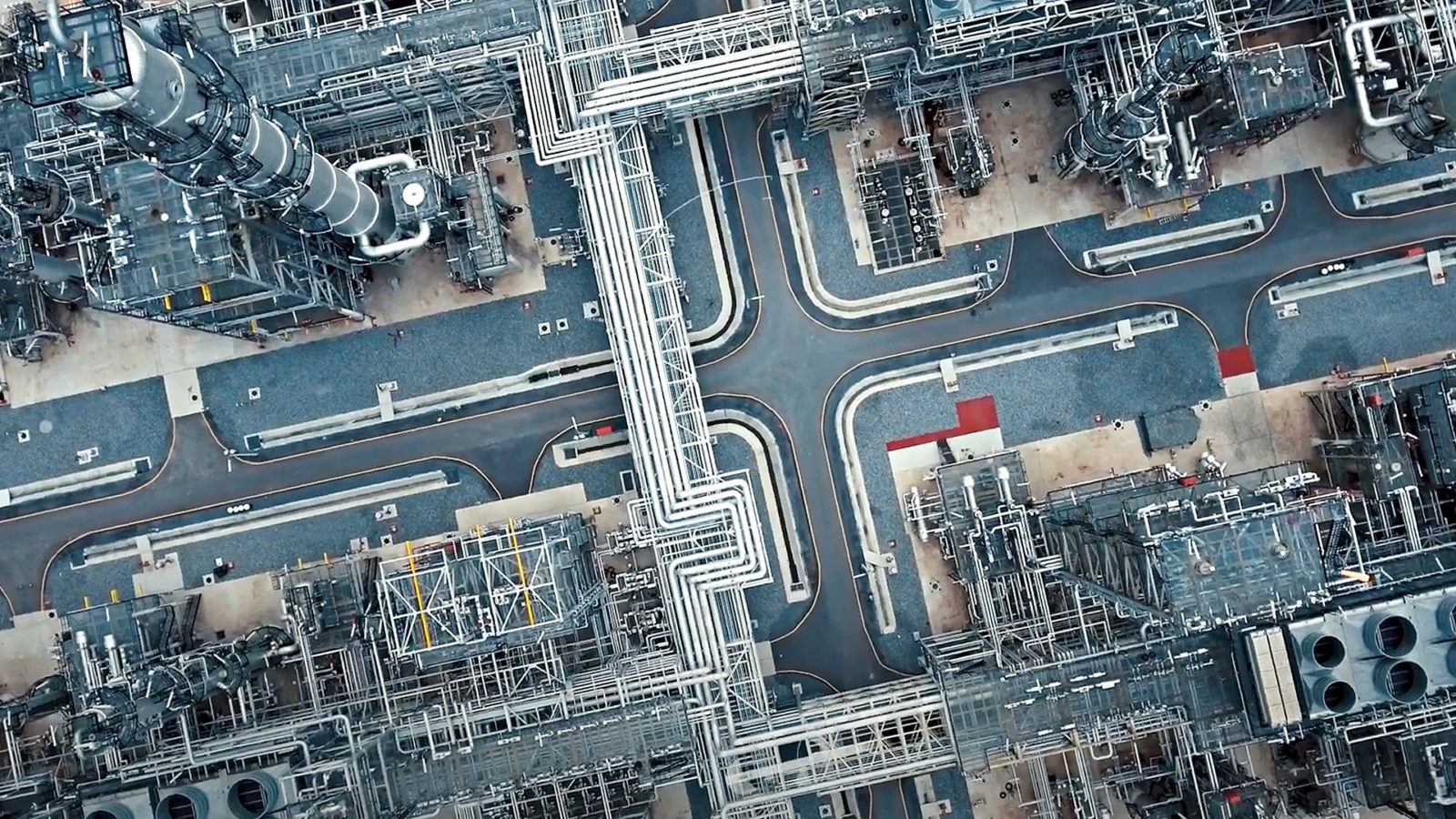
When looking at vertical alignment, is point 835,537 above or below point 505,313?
below

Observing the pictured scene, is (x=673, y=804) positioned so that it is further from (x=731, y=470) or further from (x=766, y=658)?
(x=731, y=470)

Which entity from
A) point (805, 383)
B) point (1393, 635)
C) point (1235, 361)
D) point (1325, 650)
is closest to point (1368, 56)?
point (1235, 361)

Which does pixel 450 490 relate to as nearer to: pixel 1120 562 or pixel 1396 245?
pixel 1120 562

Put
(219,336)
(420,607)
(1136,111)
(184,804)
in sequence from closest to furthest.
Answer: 1. (1136,111)
2. (420,607)
3. (184,804)
4. (219,336)

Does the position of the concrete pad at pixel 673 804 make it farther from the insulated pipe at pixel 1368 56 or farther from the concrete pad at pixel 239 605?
the insulated pipe at pixel 1368 56

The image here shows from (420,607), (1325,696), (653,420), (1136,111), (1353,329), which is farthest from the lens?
(1353,329)

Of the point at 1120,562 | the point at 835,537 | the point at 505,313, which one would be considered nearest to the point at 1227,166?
the point at 1120,562

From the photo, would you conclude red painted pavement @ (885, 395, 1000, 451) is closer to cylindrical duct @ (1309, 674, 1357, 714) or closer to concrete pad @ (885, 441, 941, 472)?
concrete pad @ (885, 441, 941, 472)
